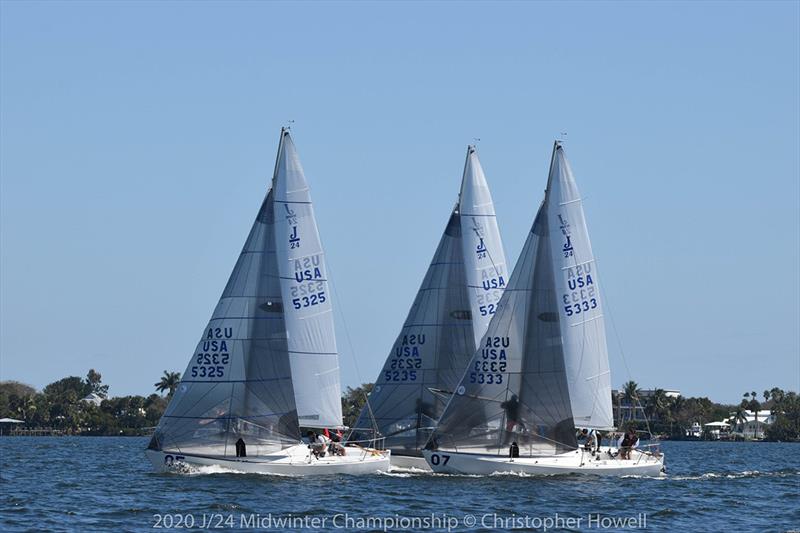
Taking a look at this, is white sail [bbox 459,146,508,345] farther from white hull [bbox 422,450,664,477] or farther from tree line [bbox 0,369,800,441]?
tree line [bbox 0,369,800,441]

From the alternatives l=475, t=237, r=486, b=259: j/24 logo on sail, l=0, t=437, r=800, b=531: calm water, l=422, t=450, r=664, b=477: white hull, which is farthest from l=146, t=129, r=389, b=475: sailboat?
l=475, t=237, r=486, b=259: j/24 logo on sail

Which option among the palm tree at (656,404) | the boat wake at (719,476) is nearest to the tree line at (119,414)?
the palm tree at (656,404)

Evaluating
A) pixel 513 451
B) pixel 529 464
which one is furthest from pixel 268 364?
pixel 529 464

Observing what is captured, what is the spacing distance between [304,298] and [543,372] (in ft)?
31.9

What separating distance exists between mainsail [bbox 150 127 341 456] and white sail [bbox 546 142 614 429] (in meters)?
9.35

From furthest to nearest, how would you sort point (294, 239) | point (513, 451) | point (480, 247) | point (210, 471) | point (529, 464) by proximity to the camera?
1. point (480, 247)
2. point (294, 239)
3. point (513, 451)
4. point (529, 464)
5. point (210, 471)

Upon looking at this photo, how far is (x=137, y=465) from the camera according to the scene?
70.1 metres

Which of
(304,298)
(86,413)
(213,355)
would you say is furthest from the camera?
(86,413)

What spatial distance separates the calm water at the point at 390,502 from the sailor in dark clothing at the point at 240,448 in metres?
1.25

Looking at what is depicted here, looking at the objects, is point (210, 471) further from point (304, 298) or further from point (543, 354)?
point (543, 354)

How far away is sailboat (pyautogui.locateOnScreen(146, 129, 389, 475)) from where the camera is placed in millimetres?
52281

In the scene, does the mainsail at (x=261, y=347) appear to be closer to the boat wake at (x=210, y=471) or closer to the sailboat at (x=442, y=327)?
the boat wake at (x=210, y=471)

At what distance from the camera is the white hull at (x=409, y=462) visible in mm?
57562

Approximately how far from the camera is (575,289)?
181ft
